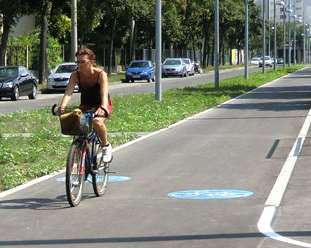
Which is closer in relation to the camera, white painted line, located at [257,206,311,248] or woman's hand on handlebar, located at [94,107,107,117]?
white painted line, located at [257,206,311,248]

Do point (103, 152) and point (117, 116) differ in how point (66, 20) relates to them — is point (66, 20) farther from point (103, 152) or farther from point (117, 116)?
point (103, 152)

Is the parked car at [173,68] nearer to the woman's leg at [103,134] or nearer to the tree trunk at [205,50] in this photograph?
the tree trunk at [205,50]

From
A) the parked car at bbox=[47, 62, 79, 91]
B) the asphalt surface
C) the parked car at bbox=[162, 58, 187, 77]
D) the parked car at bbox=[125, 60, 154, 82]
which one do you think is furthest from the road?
the parked car at bbox=[162, 58, 187, 77]

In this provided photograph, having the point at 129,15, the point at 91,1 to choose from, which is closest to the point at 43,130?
the point at 91,1

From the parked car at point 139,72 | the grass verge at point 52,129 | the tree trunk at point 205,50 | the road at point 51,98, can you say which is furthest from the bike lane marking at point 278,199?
the tree trunk at point 205,50

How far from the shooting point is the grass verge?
12093 mm

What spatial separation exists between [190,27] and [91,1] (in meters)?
32.6

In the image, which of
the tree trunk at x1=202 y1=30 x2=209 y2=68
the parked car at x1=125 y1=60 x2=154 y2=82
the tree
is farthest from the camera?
the tree trunk at x1=202 y1=30 x2=209 y2=68

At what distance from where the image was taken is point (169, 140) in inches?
644

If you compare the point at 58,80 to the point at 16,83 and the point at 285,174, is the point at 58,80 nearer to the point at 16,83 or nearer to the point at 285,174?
the point at 16,83

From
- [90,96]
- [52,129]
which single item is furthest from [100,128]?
[52,129]

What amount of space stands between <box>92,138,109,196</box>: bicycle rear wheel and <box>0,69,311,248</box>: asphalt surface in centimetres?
14

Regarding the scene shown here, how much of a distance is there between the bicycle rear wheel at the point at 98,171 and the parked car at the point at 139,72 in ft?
150

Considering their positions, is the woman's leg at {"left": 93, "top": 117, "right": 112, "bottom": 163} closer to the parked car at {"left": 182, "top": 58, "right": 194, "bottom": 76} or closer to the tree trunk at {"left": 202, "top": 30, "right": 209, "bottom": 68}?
the parked car at {"left": 182, "top": 58, "right": 194, "bottom": 76}
